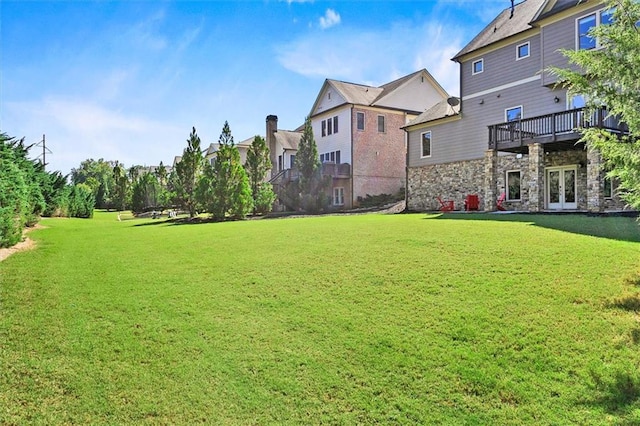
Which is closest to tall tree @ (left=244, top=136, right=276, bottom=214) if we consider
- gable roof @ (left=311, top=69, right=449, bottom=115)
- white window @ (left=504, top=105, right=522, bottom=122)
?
gable roof @ (left=311, top=69, right=449, bottom=115)

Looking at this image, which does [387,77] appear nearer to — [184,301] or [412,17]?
[412,17]

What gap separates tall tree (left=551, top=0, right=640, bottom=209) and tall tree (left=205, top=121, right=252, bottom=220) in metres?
17.6

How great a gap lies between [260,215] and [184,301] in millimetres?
18172

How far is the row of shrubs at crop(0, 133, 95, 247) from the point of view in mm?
10750

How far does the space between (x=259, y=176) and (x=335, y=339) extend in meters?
21.3

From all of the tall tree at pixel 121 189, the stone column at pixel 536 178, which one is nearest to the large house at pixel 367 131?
the stone column at pixel 536 178

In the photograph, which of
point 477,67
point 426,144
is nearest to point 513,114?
point 477,67

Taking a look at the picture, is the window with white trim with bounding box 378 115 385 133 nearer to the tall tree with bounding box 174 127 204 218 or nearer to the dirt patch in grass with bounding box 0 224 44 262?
the tall tree with bounding box 174 127 204 218

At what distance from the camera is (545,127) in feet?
52.9

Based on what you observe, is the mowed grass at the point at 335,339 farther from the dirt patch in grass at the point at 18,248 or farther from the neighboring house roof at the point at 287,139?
the neighboring house roof at the point at 287,139

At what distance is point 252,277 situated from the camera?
714cm

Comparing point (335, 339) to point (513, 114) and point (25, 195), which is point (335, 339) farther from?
point (513, 114)

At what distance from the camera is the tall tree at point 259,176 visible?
24781mm

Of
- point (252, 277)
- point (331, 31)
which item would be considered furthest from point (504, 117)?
point (252, 277)
